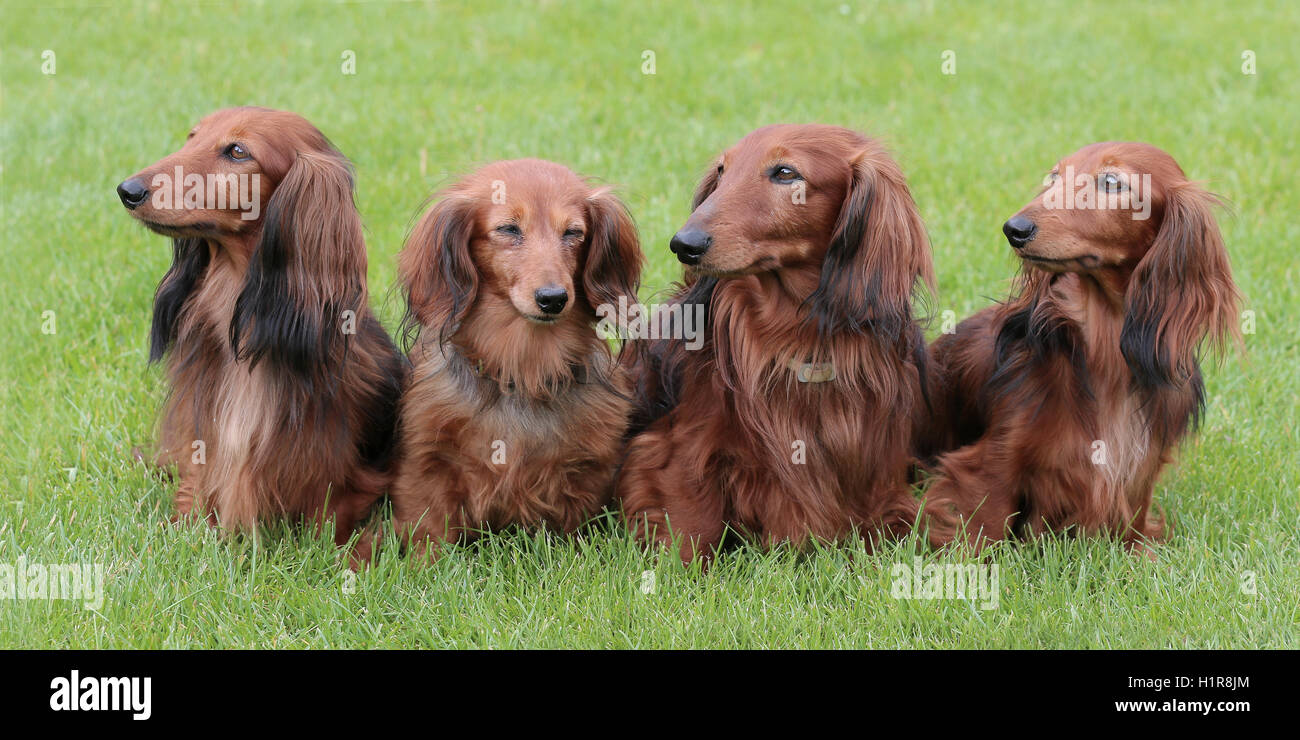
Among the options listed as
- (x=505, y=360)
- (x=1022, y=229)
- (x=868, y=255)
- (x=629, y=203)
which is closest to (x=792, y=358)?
(x=868, y=255)

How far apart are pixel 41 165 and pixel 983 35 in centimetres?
711

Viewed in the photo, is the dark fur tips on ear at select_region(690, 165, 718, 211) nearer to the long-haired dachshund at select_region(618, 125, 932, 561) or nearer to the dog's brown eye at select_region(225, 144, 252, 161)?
the long-haired dachshund at select_region(618, 125, 932, 561)

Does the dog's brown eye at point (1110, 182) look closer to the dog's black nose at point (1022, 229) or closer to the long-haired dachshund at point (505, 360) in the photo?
the dog's black nose at point (1022, 229)

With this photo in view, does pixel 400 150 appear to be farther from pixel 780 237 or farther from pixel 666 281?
pixel 780 237

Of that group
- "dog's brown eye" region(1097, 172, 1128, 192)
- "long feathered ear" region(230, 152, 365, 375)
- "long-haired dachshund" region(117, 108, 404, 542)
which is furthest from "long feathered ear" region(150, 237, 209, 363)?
"dog's brown eye" region(1097, 172, 1128, 192)

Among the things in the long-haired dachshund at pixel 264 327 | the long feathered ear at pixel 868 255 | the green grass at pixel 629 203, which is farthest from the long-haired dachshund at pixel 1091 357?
the long-haired dachshund at pixel 264 327

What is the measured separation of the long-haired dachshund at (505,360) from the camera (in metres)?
3.89

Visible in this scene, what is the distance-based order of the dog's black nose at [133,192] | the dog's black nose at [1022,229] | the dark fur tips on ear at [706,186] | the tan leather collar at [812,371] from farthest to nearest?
the dark fur tips on ear at [706,186] < the tan leather collar at [812,371] < the dog's black nose at [1022,229] < the dog's black nose at [133,192]

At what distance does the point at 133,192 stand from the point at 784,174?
1.98 meters

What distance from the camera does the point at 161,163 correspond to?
3713 mm

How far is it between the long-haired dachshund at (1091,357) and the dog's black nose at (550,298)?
1395 millimetres

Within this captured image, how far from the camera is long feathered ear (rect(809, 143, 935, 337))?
152 inches

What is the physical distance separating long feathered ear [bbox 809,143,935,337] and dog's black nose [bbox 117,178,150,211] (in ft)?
6.83

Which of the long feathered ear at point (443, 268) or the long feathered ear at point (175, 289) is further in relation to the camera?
the long feathered ear at point (175, 289)
